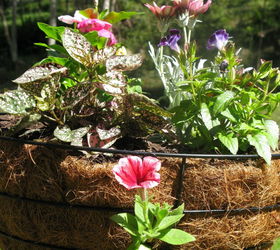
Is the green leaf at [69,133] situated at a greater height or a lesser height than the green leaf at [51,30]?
lesser

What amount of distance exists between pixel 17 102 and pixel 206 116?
574mm

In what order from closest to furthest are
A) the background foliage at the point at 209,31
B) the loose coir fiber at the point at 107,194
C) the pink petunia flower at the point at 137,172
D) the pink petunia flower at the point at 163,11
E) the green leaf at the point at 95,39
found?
the pink petunia flower at the point at 137,172 → the loose coir fiber at the point at 107,194 → the green leaf at the point at 95,39 → the pink petunia flower at the point at 163,11 → the background foliage at the point at 209,31

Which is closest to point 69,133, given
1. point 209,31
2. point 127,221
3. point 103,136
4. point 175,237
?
point 103,136

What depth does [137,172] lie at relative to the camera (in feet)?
4.04

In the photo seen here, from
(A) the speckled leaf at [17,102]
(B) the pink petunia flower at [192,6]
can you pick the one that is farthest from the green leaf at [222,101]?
(A) the speckled leaf at [17,102]

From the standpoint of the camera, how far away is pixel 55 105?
1.45m

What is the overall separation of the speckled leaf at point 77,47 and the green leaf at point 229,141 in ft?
1.48

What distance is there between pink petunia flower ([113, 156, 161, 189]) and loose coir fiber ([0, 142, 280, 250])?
0.30ft

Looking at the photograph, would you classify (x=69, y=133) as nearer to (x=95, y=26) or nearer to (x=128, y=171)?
(x=128, y=171)

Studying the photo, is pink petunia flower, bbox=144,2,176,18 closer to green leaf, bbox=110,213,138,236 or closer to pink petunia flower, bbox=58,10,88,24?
pink petunia flower, bbox=58,10,88,24

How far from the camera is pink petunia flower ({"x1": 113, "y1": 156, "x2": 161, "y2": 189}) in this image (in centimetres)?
120

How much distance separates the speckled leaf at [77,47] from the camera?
4.66ft

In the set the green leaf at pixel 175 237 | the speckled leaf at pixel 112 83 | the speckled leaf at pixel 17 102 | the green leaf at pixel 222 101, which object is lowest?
the green leaf at pixel 175 237

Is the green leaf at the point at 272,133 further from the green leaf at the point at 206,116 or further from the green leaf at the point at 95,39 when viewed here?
the green leaf at the point at 95,39
